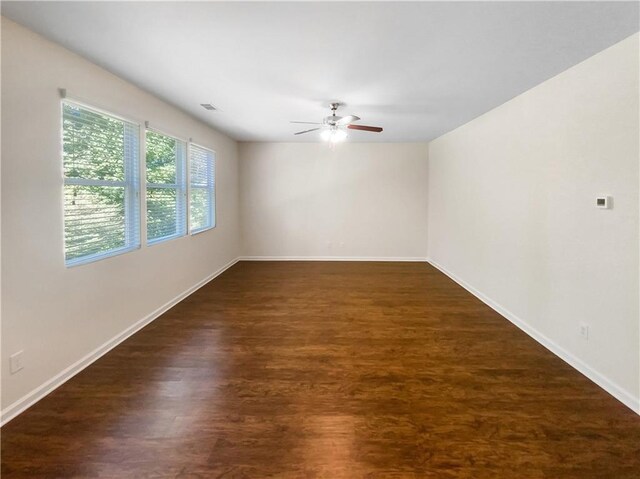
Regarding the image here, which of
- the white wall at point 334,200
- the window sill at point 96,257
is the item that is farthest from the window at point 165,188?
the white wall at point 334,200

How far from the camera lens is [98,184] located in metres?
2.85

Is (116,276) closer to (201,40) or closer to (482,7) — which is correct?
(201,40)

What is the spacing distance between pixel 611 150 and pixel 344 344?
256 cm

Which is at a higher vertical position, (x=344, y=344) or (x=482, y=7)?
(x=482, y=7)

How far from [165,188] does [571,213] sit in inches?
165

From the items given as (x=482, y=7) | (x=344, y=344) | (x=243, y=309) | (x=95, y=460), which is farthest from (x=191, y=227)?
(x=482, y=7)

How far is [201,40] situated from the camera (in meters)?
2.32

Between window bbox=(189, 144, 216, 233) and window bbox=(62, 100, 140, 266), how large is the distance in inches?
55.2

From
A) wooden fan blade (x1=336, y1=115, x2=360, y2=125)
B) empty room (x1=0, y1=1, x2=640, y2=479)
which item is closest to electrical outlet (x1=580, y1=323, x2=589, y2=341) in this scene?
empty room (x1=0, y1=1, x2=640, y2=479)

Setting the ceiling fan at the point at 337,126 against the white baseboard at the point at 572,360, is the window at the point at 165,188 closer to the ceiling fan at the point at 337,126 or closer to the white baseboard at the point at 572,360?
the ceiling fan at the point at 337,126

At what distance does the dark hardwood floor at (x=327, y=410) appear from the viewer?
1.74 meters

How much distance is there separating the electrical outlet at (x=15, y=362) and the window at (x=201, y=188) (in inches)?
109

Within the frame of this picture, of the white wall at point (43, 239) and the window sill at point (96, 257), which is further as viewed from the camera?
the window sill at point (96, 257)

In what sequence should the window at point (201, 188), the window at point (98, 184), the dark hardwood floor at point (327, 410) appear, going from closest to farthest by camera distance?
the dark hardwood floor at point (327, 410)
the window at point (98, 184)
the window at point (201, 188)
